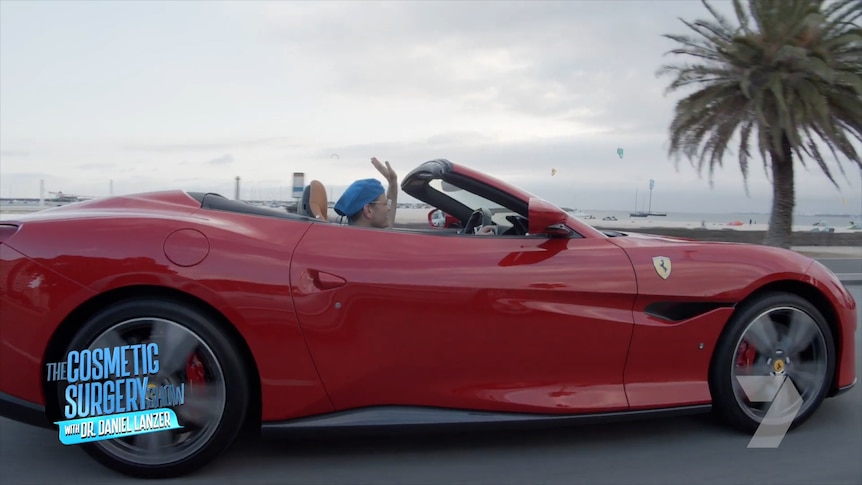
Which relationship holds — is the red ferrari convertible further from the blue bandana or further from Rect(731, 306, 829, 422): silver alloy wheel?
the blue bandana

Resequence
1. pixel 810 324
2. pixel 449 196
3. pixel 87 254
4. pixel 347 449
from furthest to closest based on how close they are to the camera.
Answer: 1. pixel 449 196
2. pixel 810 324
3. pixel 347 449
4. pixel 87 254

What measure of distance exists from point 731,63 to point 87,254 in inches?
509

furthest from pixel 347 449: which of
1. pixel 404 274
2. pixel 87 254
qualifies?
pixel 87 254

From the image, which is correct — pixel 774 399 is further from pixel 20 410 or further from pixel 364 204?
pixel 20 410

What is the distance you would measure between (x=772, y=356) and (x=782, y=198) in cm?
1212

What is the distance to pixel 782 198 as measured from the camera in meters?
13.9

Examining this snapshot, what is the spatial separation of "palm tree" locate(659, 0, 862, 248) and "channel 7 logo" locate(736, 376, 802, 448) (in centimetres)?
1017

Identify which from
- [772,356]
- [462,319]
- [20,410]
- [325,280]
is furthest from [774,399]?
[20,410]

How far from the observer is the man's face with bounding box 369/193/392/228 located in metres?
3.37

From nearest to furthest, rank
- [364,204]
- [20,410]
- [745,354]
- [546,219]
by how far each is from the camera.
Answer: [20,410] → [546,219] → [745,354] → [364,204]

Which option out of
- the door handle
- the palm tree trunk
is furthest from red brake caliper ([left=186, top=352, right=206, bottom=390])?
the palm tree trunk

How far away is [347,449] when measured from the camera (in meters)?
2.97

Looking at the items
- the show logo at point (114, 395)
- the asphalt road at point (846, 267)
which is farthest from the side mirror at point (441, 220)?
the asphalt road at point (846, 267)

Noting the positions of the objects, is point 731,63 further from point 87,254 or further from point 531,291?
point 87,254
